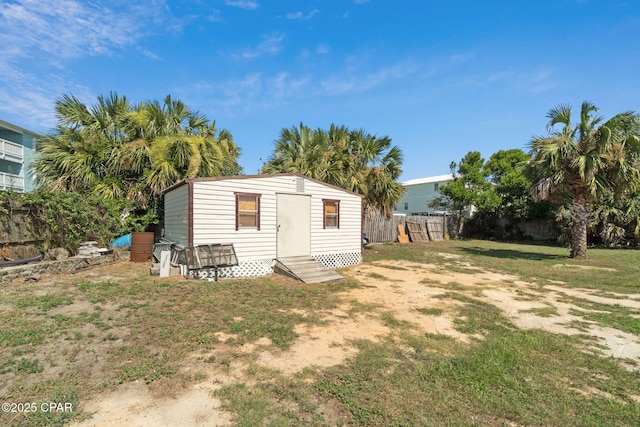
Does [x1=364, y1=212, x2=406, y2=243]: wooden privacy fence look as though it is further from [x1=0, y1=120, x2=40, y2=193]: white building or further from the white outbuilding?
[x1=0, y1=120, x2=40, y2=193]: white building

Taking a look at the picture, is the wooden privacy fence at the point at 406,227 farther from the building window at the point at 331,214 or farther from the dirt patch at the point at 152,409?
the dirt patch at the point at 152,409

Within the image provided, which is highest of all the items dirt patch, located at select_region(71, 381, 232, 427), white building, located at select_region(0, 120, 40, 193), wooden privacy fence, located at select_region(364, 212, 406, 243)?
white building, located at select_region(0, 120, 40, 193)

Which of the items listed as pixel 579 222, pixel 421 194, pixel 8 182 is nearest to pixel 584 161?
pixel 579 222

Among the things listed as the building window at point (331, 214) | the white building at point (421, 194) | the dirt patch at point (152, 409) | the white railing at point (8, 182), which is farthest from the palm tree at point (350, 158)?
the white building at point (421, 194)

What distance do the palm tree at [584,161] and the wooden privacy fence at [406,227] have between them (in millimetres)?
7352

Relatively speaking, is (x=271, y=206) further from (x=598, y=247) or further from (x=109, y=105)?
(x=598, y=247)

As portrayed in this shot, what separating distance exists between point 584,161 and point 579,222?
2.58 metres

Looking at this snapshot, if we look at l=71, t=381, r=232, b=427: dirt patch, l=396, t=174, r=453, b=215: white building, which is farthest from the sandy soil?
l=396, t=174, r=453, b=215: white building

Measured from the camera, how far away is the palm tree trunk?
12234 millimetres

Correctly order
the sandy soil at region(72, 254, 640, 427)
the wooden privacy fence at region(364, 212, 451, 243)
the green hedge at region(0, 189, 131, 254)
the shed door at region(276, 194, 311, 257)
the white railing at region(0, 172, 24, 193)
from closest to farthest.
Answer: the sandy soil at region(72, 254, 640, 427) → the green hedge at region(0, 189, 131, 254) → the shed door at region(276, 194, 311, 257) → the white railing at region(0, 172, 24, 193) → the wooden privacy fence at region(364, 212, 451, 243)

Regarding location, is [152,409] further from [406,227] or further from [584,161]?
[406,227]

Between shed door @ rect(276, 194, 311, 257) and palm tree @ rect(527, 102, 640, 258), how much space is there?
9754mm

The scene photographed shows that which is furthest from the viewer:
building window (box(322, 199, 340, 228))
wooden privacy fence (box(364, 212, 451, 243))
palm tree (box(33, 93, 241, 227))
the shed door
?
wooden privacy fence (box(364, 212, 451, 243))

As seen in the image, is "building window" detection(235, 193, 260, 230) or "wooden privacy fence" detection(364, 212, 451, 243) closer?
"building window" detection(235, 193, 260, 230)
